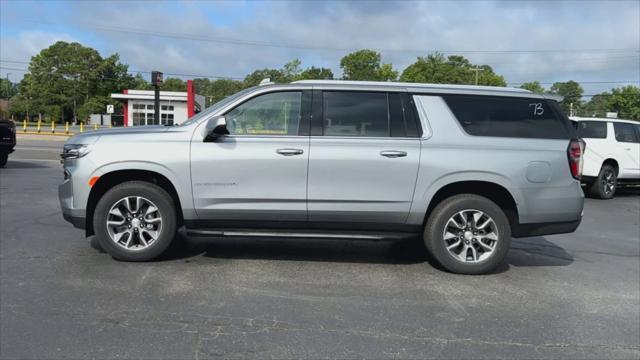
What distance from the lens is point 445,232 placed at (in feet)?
17.3

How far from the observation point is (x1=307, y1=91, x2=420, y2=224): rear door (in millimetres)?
5094

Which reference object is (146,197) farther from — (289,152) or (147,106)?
(147,106)

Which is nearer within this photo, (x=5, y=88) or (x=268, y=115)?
(x=268, y=115)

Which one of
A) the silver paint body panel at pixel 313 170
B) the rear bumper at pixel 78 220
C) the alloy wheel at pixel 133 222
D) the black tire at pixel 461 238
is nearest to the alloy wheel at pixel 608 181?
the silver paint body panel at pixel 313 170

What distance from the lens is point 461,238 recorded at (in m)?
5.30

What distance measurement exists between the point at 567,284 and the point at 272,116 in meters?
3.48

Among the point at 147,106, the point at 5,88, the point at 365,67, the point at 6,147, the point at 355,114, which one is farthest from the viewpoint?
the point at 5,88

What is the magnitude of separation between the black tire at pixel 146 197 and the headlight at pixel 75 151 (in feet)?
1.48

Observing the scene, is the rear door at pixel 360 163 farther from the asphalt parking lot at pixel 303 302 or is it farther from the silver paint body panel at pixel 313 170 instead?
the asphalt parking lot at pixel 303 302

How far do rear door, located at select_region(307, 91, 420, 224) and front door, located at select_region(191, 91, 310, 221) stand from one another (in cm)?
13

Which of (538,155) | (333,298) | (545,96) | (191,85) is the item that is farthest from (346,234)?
A: (191,85)

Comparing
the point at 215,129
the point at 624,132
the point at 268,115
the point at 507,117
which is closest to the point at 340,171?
the point at 268,115

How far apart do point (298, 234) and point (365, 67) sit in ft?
223

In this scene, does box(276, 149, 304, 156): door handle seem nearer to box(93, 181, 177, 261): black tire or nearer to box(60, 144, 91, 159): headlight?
box(93, 181, 177, 261): black tire
